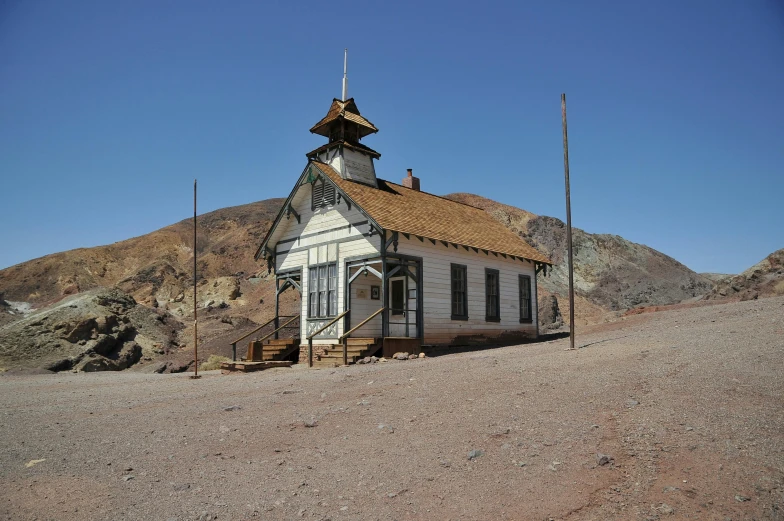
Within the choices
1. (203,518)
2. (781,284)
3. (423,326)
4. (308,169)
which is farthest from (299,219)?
(781,284)

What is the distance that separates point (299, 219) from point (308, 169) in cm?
220

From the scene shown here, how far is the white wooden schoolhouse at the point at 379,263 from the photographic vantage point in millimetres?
18234

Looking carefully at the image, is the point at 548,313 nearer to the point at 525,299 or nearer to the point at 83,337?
the point at 525,299

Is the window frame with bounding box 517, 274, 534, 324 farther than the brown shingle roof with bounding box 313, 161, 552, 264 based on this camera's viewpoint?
Yes

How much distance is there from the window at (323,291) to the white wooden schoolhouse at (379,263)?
0.13 feet

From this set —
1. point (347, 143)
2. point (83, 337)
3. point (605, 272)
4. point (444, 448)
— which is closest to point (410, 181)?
point (347, 143)

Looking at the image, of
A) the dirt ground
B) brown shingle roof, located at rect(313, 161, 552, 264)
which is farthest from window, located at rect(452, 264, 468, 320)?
the dirt ground

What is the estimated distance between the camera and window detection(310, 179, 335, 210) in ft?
66.4

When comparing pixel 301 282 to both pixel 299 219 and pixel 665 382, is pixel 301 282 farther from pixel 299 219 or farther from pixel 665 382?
pixel 665 382

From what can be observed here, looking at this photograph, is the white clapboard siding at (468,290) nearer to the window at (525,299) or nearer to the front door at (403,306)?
the window at (525,299)

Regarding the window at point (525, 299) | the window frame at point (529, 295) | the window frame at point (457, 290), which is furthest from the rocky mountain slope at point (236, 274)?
the window frame at point (457, 290)

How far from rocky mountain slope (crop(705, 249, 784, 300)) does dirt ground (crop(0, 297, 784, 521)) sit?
15372 mm

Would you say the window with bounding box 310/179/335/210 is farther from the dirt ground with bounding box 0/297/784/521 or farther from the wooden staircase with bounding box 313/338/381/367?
the dirt ground with bounding box 0/297/784/521

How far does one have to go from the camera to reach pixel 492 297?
21844 millimetres
